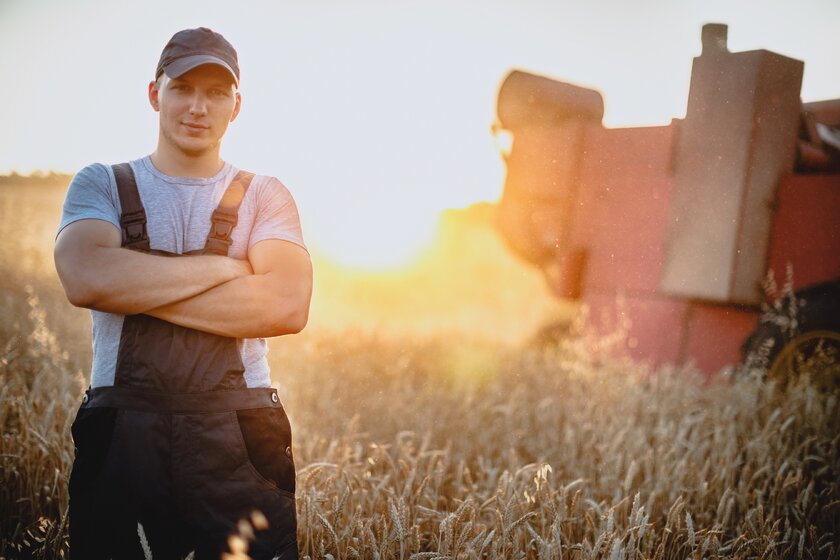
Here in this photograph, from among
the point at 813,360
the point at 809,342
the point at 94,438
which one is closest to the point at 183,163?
the point at 94,438

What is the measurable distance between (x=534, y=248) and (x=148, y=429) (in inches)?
248

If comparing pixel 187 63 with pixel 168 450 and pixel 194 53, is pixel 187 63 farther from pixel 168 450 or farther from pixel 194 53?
pixel 168 450

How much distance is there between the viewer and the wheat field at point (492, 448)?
2.20 m

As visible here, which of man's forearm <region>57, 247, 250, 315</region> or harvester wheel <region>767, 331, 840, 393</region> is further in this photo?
Result: harvester wheel <region>767, 331, 840, 393</region>

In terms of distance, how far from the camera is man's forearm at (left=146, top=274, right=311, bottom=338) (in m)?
1.73

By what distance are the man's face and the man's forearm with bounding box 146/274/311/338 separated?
15.1 inches

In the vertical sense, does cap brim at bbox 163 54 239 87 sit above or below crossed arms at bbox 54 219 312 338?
A: above

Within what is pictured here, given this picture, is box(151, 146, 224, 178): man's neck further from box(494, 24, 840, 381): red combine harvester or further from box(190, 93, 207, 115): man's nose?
box(494, 24, 840, 381): red combine harvester

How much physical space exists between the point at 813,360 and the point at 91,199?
4.42 meters

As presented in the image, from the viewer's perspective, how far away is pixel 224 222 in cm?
180

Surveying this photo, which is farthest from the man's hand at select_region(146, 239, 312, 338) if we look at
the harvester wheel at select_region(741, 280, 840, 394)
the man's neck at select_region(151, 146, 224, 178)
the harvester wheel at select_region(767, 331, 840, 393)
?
the harvester wheel at select_region(741, 280, 840, 394)

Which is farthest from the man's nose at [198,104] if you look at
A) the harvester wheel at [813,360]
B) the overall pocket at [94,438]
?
the harvester wheel at [813,360]

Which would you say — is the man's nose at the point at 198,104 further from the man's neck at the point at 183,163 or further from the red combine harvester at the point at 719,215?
the red combine harvester at the point at 719,215

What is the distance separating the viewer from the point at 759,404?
4.11m
